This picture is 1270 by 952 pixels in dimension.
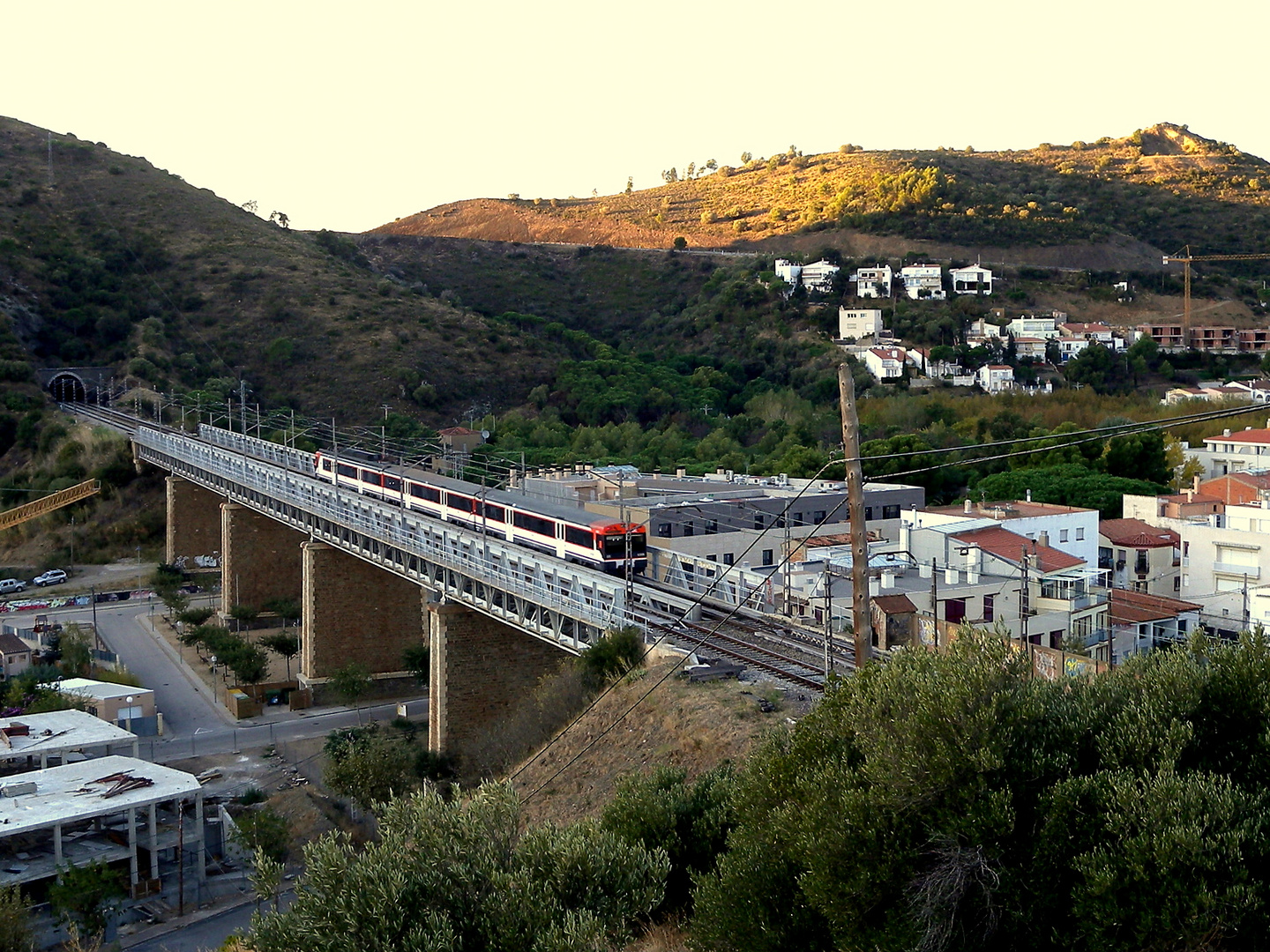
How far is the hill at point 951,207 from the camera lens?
123438 mm

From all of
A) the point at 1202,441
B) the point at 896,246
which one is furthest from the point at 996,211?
the point at 1202,441

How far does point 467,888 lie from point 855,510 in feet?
16.5

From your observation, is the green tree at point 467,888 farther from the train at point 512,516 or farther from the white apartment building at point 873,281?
the white apartment building at point 873,281

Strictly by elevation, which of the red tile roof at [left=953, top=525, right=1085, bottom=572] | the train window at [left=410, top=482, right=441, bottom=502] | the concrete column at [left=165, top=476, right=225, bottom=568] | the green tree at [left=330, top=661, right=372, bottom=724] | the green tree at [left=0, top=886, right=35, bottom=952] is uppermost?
the train window at [left=410, top=482, right=441, bottom=502]

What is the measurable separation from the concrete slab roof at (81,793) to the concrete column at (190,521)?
35.4m

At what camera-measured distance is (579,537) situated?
29.2 m

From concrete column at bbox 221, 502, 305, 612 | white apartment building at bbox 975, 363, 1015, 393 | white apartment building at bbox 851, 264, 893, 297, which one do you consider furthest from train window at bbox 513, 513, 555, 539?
white apartment building at bbox 851, 264, 893, 297

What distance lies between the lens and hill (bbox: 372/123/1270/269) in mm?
123438

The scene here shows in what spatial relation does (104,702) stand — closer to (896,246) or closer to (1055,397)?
(1055,397)

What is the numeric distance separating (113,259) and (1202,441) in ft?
249

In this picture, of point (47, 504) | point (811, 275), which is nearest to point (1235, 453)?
point (811, 275)

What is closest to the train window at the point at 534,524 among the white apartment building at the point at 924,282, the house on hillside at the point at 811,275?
the house on hillside at the point at 811,275

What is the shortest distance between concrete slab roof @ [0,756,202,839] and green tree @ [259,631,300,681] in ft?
50.7

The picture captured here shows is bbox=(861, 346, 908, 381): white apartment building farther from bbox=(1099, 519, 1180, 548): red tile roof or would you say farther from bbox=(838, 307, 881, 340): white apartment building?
bbox=(1099, 519, 1180, 548): red tile roof
